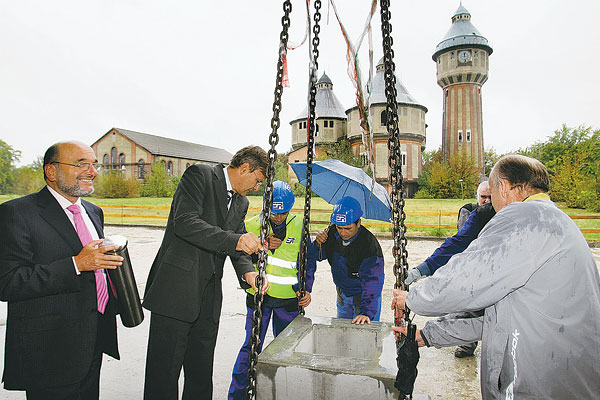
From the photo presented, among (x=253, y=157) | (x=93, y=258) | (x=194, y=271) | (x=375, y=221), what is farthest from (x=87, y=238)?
(x=375, y=221)

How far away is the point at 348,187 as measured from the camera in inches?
188

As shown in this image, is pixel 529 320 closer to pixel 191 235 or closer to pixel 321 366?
pixel 321 366

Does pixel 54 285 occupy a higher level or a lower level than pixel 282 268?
higher

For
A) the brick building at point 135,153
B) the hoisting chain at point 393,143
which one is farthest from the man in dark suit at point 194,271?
the brick building at point 135,153

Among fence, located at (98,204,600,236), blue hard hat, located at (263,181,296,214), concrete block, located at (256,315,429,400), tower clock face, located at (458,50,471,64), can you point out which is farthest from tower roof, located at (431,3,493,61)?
concrete block, located at (256,315,429,400)

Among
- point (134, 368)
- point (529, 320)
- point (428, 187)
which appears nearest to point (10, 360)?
point (134, 368)

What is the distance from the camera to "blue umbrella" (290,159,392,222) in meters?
4.29

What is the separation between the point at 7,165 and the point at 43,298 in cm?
5060

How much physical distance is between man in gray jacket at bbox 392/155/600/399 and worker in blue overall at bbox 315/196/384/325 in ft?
5.31

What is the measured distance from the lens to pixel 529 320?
57.9 inches

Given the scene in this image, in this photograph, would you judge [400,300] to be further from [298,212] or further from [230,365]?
[298,212]

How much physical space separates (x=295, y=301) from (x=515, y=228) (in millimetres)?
2224

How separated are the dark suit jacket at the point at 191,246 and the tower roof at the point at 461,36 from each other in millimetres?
41878

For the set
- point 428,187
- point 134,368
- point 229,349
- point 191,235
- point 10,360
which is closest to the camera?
point 10,360
